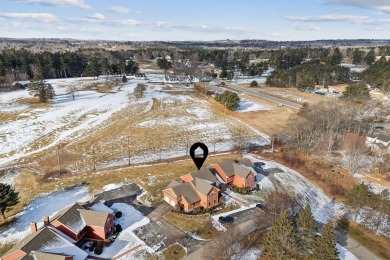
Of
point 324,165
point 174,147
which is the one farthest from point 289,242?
point 174,147

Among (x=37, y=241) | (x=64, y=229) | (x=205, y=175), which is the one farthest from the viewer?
(x=205, y=175)

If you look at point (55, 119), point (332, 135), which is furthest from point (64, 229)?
point (55, 119)

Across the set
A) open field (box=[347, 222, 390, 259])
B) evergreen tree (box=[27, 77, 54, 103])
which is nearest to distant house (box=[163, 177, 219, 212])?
open field (box=[347, 222, 390, 259])

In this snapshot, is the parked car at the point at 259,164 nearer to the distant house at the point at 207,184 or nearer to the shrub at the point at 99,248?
the distant house at the point at 207,184

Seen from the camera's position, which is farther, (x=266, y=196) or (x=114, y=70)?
(x=114, y=70)

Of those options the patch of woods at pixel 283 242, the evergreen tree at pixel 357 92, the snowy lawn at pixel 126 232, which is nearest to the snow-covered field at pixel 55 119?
the snowy lawn at pixel 126 232

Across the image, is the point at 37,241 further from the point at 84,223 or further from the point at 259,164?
the point at 259,164

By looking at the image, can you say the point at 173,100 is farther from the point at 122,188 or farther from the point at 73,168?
the point at 122,188
